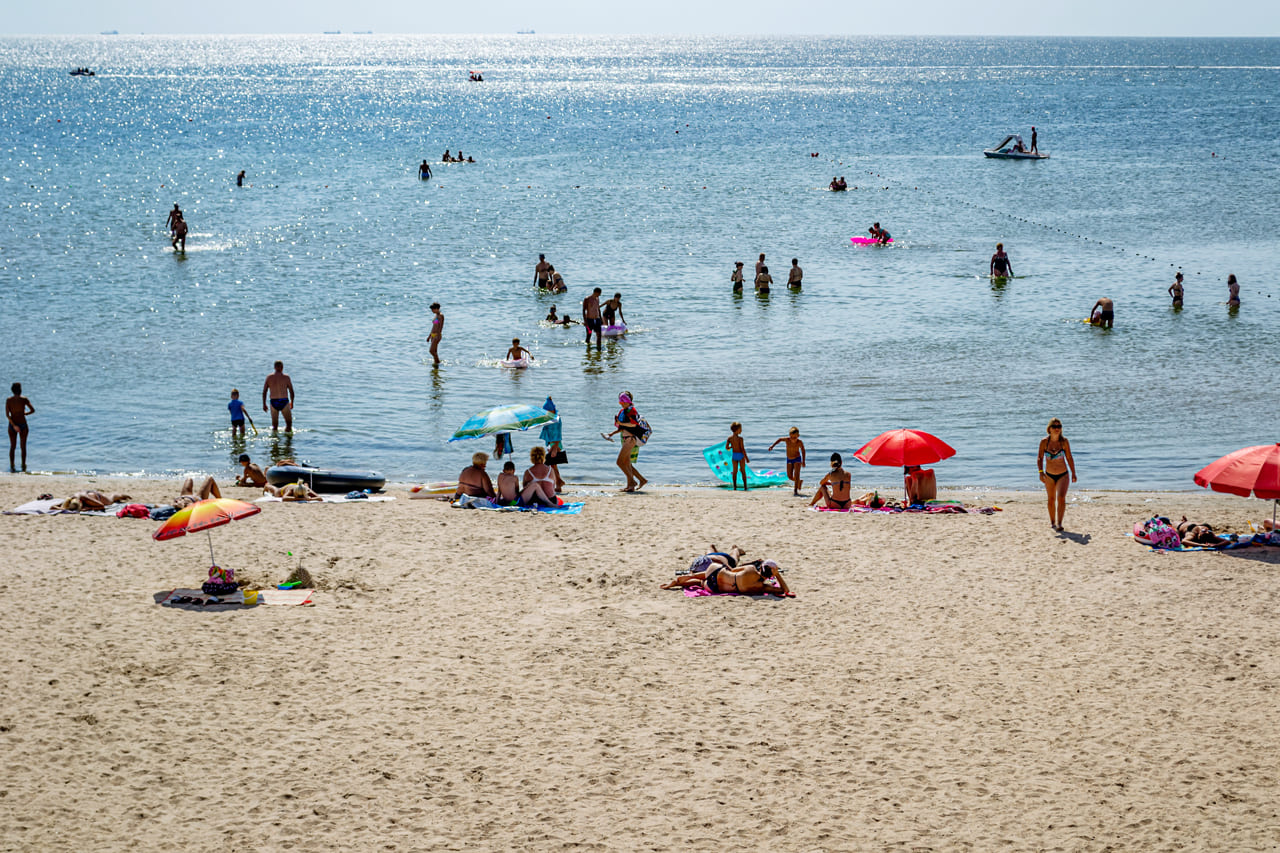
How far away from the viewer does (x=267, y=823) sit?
8.14m

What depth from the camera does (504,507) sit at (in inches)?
611

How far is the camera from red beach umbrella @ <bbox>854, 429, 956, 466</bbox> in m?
15.2

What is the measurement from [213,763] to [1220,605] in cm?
943

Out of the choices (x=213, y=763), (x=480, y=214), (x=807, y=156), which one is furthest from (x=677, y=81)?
(x=213, y=763)

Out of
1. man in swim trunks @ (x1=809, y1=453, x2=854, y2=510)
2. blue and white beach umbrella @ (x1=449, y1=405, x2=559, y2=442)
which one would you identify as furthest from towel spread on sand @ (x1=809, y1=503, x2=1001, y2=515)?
blue and white beach umbrella @ (x1=449, y1=405, x2=559, y2=442)

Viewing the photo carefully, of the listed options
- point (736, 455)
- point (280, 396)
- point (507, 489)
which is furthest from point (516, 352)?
point (507, 489)

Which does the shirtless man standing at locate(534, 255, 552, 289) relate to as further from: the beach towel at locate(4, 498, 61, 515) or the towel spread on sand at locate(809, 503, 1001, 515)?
the beach towel at locate(4, 498, 61, 515)

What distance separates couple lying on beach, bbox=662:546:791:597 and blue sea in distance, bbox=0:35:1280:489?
223 inches

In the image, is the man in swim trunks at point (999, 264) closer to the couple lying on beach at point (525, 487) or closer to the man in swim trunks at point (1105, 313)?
the man in swim trunks at point (1105, 313)

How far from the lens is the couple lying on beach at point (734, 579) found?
12.4 meters

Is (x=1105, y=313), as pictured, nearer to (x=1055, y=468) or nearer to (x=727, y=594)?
(x=1055, y=468)

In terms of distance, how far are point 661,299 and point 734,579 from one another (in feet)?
63.0

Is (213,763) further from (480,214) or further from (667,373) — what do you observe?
(480,214)

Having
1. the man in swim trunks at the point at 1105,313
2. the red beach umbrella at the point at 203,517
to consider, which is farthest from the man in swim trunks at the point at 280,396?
the man in swim trunks at the point at 1105,313
